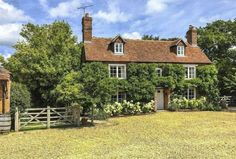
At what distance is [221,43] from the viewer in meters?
50.1

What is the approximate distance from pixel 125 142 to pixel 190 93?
23.9 meters

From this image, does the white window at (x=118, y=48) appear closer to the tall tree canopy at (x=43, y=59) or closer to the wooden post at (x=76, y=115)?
the tall tree canopy at (x=43, y=59)

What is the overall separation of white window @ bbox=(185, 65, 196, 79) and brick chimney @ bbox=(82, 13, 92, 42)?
1197 centimetres

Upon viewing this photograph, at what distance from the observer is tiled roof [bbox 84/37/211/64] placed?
3565 centimetres

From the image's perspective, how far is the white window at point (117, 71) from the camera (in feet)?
116

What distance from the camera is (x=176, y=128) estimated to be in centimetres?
2205

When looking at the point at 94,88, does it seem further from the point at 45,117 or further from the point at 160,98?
the point at 160,98

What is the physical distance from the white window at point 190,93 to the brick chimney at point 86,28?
1285 centimetres

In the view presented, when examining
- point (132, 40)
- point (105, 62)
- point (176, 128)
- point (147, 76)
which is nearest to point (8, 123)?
point (176, 128)

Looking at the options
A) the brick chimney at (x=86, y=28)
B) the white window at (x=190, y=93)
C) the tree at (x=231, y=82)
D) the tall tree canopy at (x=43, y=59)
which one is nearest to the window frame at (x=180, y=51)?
the white window at (x=190, y=93)

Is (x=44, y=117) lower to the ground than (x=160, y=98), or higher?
lower

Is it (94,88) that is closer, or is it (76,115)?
(76,115)

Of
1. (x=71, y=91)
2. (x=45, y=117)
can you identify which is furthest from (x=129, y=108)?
(x=45, y=117)

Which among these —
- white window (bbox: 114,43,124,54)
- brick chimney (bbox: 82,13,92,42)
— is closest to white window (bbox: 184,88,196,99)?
white window (bbox: 114,43,124,54)
